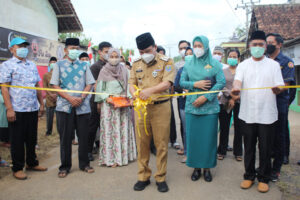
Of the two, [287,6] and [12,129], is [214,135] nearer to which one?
[12,129]

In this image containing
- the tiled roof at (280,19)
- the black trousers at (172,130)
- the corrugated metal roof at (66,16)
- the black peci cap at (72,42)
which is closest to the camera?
the black peci cap at (72,42)

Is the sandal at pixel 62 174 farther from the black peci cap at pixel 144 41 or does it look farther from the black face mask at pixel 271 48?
the black face mask at pixel 271 48

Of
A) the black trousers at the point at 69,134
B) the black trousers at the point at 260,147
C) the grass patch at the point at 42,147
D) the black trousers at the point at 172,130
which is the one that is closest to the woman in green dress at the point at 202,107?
the black trousers at the point at 260,147

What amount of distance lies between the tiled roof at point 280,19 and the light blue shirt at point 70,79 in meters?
14.6

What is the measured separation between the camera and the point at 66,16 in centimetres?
1308

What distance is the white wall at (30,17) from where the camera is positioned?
9469 millimetres

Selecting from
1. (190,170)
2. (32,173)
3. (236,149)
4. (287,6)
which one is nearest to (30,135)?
(32,173)

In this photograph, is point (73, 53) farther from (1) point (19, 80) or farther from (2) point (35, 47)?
(2) point (35, 47)

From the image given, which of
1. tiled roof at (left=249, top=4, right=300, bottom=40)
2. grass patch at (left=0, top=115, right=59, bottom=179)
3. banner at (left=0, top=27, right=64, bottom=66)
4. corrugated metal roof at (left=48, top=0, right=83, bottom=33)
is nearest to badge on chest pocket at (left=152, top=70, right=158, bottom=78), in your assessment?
grass patch at (left=0, top=115, right=59, bottom=179)

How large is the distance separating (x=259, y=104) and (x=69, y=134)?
2.98m

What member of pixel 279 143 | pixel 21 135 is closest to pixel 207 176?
pixel 279 143

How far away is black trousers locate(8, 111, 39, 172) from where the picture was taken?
13.3 ft

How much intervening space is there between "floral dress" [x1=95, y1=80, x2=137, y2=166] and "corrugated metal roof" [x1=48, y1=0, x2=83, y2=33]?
31.1 ft

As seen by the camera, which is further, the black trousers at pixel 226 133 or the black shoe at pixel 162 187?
the black trousers at pixel 226 133
